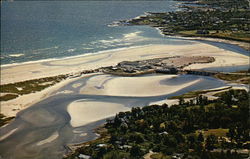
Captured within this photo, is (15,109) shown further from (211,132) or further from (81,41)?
(81,41)

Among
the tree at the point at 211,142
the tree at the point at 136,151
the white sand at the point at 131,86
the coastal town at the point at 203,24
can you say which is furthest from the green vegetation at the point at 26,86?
the coastal town at the point at 203,24

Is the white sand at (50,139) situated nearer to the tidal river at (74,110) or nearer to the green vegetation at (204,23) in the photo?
the tidal river at (74,110)

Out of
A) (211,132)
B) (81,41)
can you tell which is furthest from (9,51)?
(211,132)

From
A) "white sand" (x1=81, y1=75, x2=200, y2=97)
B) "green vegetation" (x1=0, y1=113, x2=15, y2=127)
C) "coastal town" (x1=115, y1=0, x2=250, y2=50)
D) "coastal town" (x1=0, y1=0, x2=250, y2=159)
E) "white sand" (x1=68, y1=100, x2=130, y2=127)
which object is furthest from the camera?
"coastal town" (x1=115, y1=0, x2=250, y2=50)

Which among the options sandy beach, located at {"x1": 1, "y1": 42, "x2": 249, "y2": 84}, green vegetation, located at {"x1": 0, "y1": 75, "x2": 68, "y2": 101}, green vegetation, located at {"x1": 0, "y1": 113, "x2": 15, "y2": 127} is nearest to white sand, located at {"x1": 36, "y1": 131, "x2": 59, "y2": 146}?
green vegetation, located at {"x1": 0, "y1": 113, "x2": 15, "y2": 127}

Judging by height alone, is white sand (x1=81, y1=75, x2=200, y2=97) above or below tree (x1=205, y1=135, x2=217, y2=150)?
above

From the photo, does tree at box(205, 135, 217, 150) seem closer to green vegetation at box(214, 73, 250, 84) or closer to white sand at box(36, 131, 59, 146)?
white sand at box(36, 131, 59, 146)

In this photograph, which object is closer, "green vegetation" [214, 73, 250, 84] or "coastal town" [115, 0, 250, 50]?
"green vegetation" [214, 73, 250, 84]
